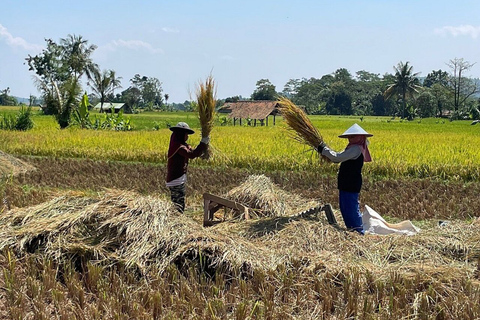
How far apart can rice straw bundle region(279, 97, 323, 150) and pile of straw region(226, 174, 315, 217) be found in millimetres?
861

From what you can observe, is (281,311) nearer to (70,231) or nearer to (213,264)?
(213,264)

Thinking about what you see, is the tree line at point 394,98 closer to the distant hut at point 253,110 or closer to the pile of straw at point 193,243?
the distant hut at point 253,110

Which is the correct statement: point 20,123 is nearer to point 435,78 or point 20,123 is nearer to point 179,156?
point 179,156

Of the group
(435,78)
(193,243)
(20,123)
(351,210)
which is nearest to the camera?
(193,243)

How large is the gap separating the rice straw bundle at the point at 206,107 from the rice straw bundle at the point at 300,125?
0.86m

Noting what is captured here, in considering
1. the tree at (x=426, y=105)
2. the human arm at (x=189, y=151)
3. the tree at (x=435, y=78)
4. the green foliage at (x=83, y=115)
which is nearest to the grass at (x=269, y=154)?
the human arm at (x=189, y=151)

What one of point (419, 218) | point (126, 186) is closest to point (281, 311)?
point (419, 218)

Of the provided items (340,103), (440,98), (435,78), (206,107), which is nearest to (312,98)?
(340,103)

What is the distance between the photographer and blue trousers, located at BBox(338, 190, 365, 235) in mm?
4566

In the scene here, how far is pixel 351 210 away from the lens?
460 cm

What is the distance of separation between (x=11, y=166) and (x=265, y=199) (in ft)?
21.0

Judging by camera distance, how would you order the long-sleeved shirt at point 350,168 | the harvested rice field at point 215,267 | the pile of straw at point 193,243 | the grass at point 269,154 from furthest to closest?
the grass at point 269,154
the long-sleeved shirt at point 350,168
the pile of straw at point 193,243
the harvested rice field at point 215,267

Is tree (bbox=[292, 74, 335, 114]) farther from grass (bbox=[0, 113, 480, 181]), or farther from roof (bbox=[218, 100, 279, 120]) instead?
grass (bbox=[0, 113, 480, 181])

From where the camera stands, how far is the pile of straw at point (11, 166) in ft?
30.2
